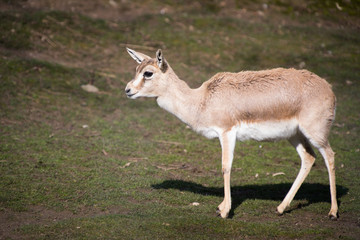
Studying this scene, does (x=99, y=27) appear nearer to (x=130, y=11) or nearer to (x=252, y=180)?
(x=130, y=11)

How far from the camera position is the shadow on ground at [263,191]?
8.70 meters

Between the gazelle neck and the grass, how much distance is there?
1572 mm

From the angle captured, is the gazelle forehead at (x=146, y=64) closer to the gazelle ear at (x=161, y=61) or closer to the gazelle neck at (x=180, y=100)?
the gazelle ear at (x=161, y=61)

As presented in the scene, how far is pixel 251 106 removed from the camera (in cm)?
781

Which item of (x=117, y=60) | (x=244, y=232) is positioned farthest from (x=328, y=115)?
(x=117, y=60)

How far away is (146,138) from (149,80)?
383 centimetres

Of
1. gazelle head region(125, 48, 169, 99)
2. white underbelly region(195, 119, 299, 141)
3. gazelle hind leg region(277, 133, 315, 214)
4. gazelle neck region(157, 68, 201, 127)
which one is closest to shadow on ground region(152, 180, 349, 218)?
gazelle hind leg region(277, 133, 315, 214)

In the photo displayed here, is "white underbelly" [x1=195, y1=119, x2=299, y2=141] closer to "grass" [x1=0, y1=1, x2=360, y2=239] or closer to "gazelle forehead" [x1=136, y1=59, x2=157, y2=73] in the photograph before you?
"grass" [x1=0, y1=1, x2=360, y2=239]

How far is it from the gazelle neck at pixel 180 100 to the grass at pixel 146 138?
1572 mm

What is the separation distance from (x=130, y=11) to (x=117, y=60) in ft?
14.0

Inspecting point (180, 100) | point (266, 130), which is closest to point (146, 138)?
point (180, 100)

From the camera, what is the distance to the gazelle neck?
26.4 feet

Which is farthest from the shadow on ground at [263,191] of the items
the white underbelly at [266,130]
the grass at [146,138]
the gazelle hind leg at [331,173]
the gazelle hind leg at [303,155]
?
the white underbelly at [266,130]

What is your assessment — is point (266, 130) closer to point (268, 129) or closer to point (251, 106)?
point (268, 129)
